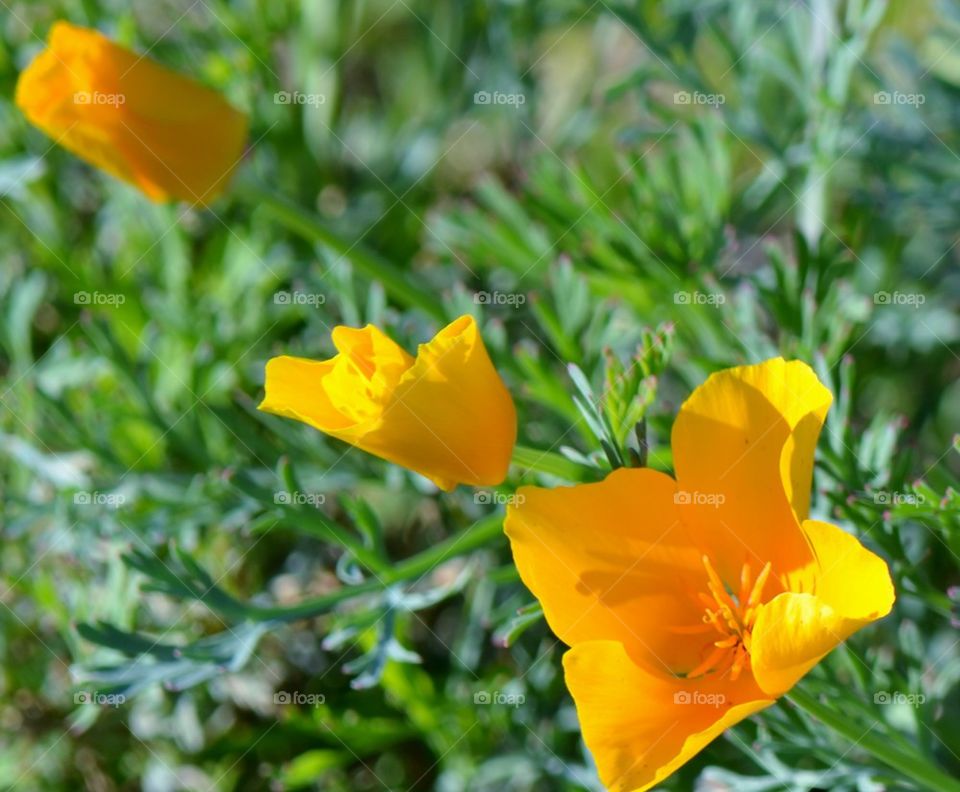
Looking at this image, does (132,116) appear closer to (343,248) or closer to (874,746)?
(343,248)

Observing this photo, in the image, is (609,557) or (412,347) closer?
(609,557)

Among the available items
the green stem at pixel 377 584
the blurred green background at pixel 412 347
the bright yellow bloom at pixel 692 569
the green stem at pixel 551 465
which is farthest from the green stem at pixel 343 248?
the bright yellow bloom at pixel 692 569

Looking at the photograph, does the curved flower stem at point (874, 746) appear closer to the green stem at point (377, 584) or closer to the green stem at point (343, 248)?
the green stem at point (377, 584)

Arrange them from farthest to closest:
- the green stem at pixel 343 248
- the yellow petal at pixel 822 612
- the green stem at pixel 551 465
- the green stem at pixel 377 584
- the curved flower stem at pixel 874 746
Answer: the green stem at pixel 343 248 < the green stem at pixel 377 584 < the green stem at pixel 551 465 < the curved flower stem at pixel 874 746 < the yellow petal at pixel 822 612

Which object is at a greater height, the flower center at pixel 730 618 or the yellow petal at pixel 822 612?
the yellow petal at pixel 822 612

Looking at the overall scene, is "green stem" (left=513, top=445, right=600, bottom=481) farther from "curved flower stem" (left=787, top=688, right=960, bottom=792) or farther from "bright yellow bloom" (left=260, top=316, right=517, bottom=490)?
"curved flower stem" (left=787, top=688, right=960, bottom=792)

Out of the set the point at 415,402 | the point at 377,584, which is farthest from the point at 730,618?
the point at 377,584

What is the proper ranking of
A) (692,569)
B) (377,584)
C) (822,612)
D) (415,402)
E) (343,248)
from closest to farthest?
(822,612) < (415,402) < (692,569) < (377,584) < (343,248)
